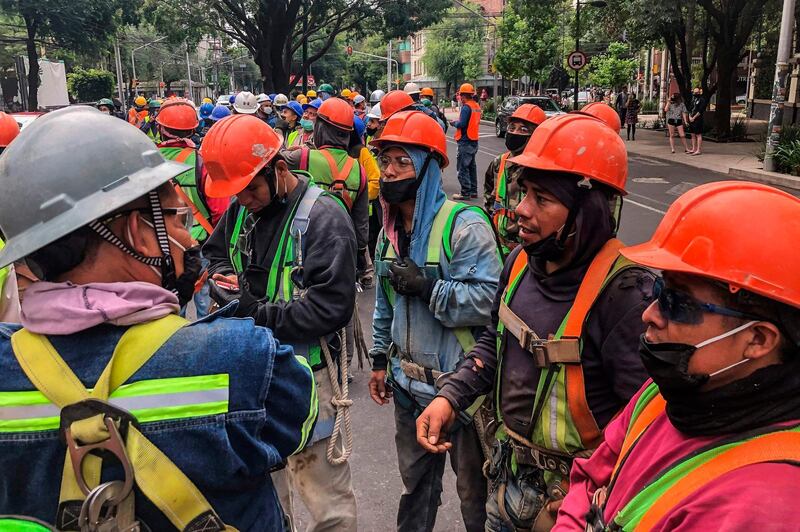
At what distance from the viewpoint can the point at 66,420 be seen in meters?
1.32

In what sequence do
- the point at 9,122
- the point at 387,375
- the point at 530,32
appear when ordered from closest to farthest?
the point at 387,375 < the point at 9,122 < the point at 530,32

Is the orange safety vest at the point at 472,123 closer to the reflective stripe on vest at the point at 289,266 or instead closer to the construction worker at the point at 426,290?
the construction worker at the point at 426,290

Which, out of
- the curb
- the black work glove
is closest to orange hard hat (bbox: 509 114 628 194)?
the black work glove

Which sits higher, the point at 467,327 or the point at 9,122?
the point at 9,122

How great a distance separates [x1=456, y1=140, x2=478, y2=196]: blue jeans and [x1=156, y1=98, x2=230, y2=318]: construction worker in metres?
7.75

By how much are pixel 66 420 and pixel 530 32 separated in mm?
36636

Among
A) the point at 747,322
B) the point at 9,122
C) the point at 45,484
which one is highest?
the point at 9,122

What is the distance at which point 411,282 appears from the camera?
2.88 metres

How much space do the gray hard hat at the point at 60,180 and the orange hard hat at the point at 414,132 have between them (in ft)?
5.62

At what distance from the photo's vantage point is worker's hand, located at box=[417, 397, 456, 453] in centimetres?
237

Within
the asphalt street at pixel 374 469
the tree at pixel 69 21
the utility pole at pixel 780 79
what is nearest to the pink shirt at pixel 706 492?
the asphalt street at pixel 374 469

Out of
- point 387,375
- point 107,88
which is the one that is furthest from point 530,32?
point 387,375

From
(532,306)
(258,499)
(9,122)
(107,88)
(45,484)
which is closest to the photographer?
(45,484)

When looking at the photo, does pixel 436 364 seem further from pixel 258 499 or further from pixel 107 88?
pixel 107 88
